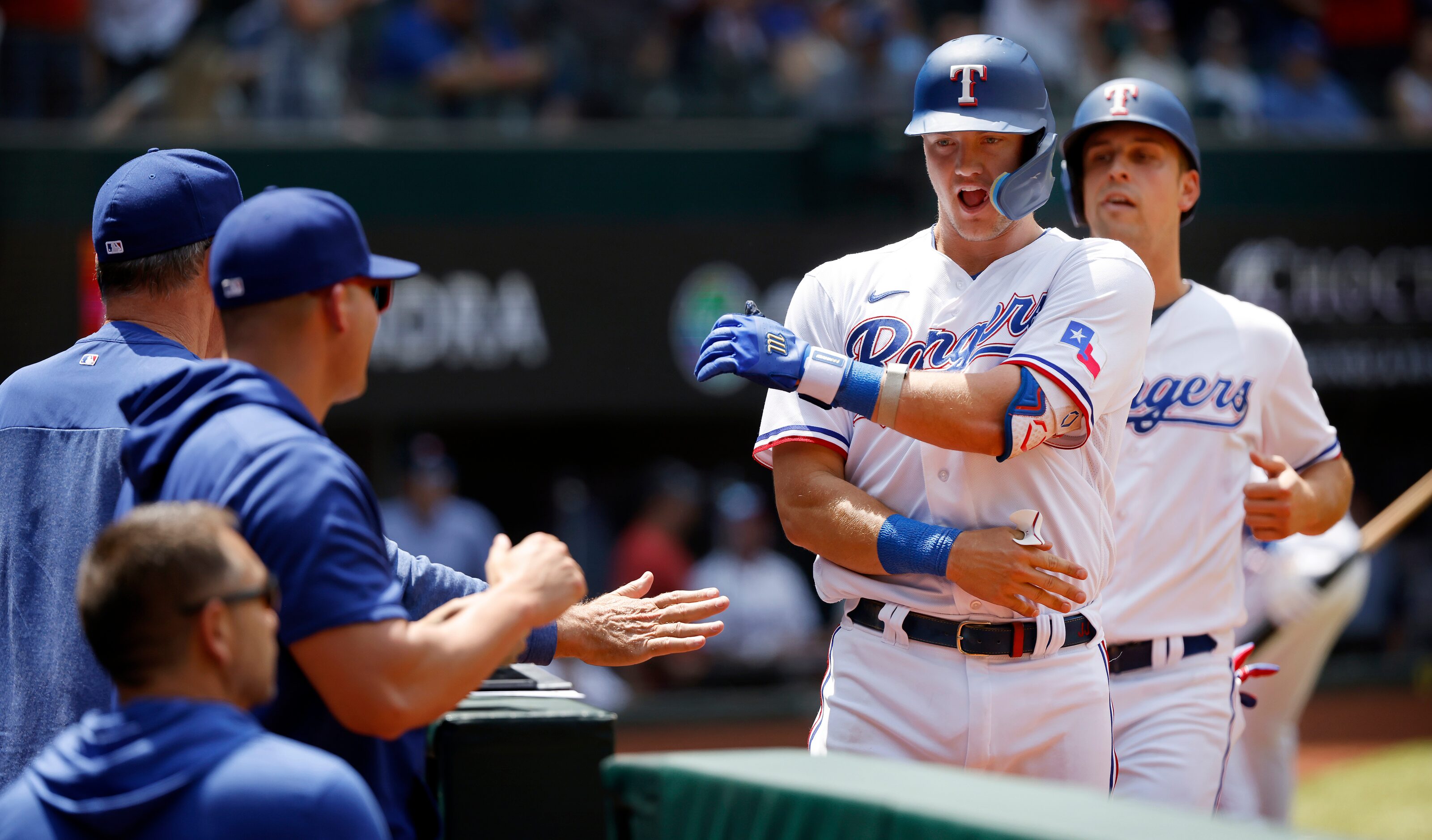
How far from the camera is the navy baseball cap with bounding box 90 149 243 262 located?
2.94 meters

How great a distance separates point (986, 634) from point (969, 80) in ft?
3.72

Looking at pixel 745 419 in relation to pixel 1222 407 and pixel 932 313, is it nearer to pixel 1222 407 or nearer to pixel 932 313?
pixel 1222 407

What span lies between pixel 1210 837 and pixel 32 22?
9.49 metres

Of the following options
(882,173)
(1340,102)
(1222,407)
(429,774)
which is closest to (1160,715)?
(1222,407)

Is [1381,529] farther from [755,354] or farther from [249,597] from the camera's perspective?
[249,597]

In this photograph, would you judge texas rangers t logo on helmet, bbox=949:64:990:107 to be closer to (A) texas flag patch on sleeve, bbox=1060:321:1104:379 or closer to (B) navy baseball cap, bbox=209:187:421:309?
(A) texas flag patch on sleeve, bbox=1060:321:1104:379

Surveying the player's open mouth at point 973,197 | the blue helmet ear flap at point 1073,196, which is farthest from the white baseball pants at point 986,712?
the blue helmet ear flap at point 1073,196

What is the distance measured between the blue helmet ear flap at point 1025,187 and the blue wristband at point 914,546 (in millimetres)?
671

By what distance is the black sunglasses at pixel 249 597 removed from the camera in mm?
1882

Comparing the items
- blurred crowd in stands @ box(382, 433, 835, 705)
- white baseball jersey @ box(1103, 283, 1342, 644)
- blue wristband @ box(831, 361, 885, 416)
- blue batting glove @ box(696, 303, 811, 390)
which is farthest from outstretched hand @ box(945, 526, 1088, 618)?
blurred crowd in stands @ box(382, 433, 835, 705)

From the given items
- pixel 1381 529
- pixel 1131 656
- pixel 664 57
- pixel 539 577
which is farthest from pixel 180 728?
pixel 664 57

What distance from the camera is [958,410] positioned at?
9.22 feet

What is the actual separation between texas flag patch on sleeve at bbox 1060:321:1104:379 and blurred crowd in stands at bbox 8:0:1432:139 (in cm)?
758

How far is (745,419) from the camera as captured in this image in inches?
462
